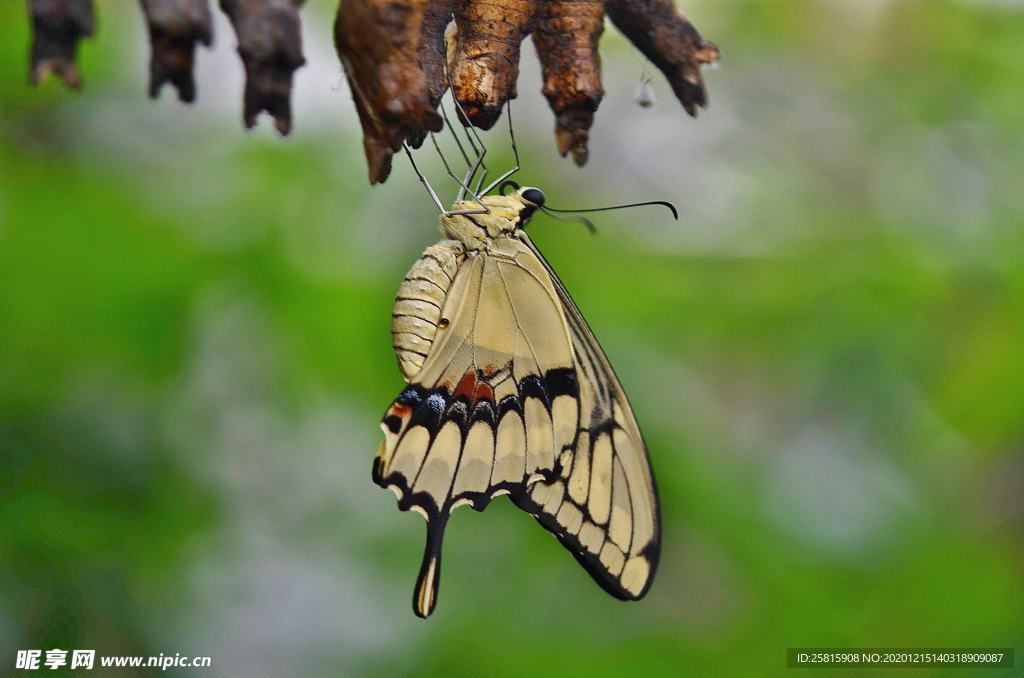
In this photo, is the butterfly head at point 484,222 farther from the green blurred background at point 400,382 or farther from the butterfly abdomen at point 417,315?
the green blurred background at point 400,382

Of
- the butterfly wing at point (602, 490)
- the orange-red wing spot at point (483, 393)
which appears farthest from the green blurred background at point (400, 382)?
the orange-red wing spot at point (483, 393)

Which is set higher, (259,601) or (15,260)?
(15,260)

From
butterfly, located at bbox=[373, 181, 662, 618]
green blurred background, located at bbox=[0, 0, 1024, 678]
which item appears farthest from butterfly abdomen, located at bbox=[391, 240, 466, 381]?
green blurred background, located at bbox=[0, 0, 1024, 678]

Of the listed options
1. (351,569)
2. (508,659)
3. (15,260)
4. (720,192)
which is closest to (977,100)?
(720,192)

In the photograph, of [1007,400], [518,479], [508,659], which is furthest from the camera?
[1007,400]

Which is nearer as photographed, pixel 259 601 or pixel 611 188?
pixel 259 601

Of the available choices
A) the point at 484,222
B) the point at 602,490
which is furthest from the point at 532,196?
the point at 602,490

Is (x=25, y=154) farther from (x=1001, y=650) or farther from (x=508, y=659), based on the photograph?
(x=1001, y=650)
